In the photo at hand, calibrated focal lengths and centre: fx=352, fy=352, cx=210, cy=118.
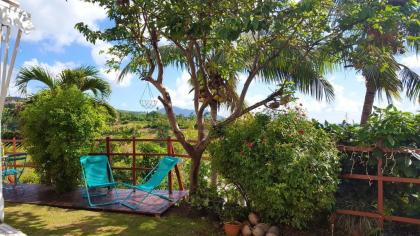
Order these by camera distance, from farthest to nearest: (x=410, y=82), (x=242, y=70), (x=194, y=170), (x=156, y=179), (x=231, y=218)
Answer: (x=410, y=82), (x=242, y=70), (x=194, y=170), (x=156, y=179), (x=231, y=218)

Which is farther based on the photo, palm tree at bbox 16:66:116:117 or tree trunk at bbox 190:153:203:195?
palm tree at bbox 16:66:116:117

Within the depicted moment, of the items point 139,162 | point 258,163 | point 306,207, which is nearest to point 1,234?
point 258,163

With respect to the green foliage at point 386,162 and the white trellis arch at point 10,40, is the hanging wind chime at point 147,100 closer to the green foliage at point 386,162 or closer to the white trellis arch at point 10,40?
the white trellis arch at point 10,40

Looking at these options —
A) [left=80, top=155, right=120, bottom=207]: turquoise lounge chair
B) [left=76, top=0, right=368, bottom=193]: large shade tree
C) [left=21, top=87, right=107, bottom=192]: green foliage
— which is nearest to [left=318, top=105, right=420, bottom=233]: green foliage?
[left=76, top=0, right=368, bottom=193]: large shade tree

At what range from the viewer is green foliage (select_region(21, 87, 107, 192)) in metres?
7.05

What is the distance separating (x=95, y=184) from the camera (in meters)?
6.45

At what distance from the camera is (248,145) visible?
16.5 feet

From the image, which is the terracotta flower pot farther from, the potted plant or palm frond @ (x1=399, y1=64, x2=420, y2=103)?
palm frond @ (x1=399, y1=64, x2=420, y2=103)

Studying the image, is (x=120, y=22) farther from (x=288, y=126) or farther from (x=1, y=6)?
(x=288, y=126)

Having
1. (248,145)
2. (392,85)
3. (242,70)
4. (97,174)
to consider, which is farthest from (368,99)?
(97,174)

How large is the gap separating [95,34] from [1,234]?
3.39 m

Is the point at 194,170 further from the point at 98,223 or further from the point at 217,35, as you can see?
the point at 217,35

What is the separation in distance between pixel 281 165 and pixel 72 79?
712cm

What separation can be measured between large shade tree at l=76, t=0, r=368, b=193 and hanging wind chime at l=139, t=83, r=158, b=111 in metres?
0.31
